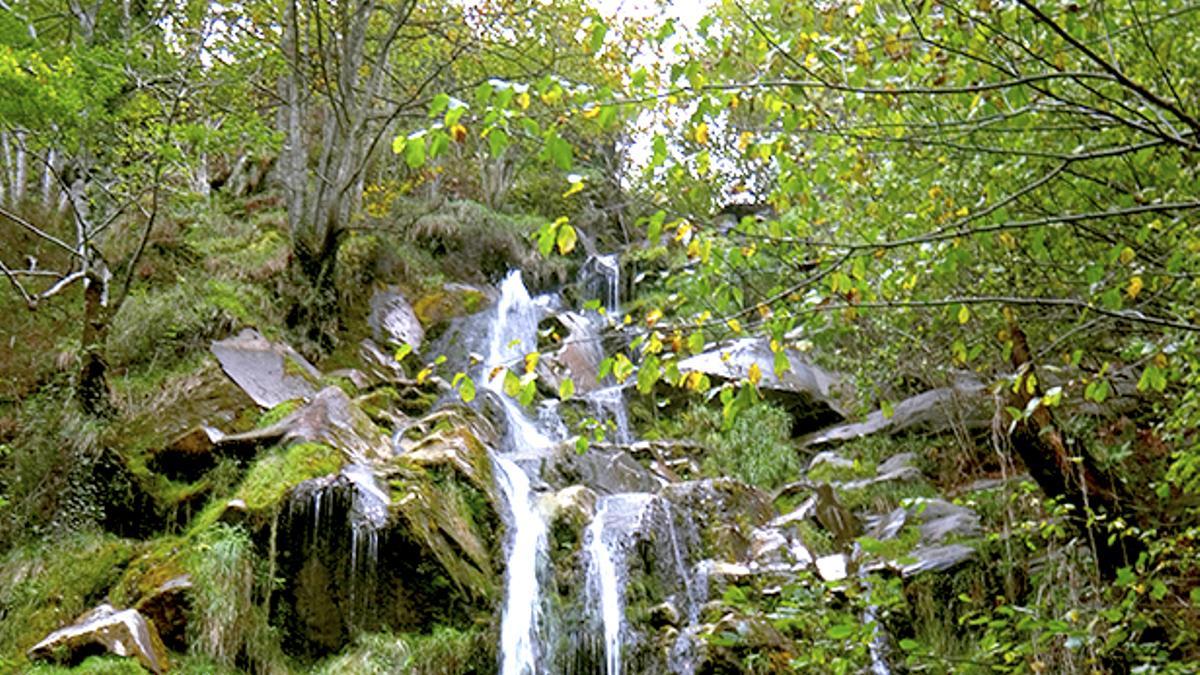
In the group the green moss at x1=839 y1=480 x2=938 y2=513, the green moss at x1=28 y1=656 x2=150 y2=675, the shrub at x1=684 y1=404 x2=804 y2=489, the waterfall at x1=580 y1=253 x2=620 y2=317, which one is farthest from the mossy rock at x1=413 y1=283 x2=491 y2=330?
the green moss at x1=28 y1=656 x2=150 y2=675

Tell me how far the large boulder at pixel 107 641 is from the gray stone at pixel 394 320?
788 cm

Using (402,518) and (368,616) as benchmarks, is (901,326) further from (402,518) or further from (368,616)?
(368,616)

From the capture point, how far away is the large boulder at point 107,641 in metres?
5.64

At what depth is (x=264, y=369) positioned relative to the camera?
10.0 metres

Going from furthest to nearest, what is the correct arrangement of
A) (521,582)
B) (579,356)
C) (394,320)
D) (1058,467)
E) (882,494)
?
(579,356)
(394,320)
(882,494)
(521,582)
(1058,467)

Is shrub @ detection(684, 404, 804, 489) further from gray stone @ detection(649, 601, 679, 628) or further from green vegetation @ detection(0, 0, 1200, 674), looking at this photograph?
gray stone @ detection(649, 601, 679, 628)

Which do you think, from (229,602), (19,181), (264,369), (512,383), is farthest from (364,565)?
(19,181)

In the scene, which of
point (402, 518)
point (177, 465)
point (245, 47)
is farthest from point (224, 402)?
point (245, 47)

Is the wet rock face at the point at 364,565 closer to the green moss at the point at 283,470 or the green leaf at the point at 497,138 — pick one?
the green moss at the point at 283,470

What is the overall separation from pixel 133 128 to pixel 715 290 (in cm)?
995

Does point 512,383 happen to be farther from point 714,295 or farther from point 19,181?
point 19,181

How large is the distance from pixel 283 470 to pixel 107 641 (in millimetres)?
2163

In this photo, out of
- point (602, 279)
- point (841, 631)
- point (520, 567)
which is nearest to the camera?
point (841, 631)

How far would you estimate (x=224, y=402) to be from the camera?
355 inches
